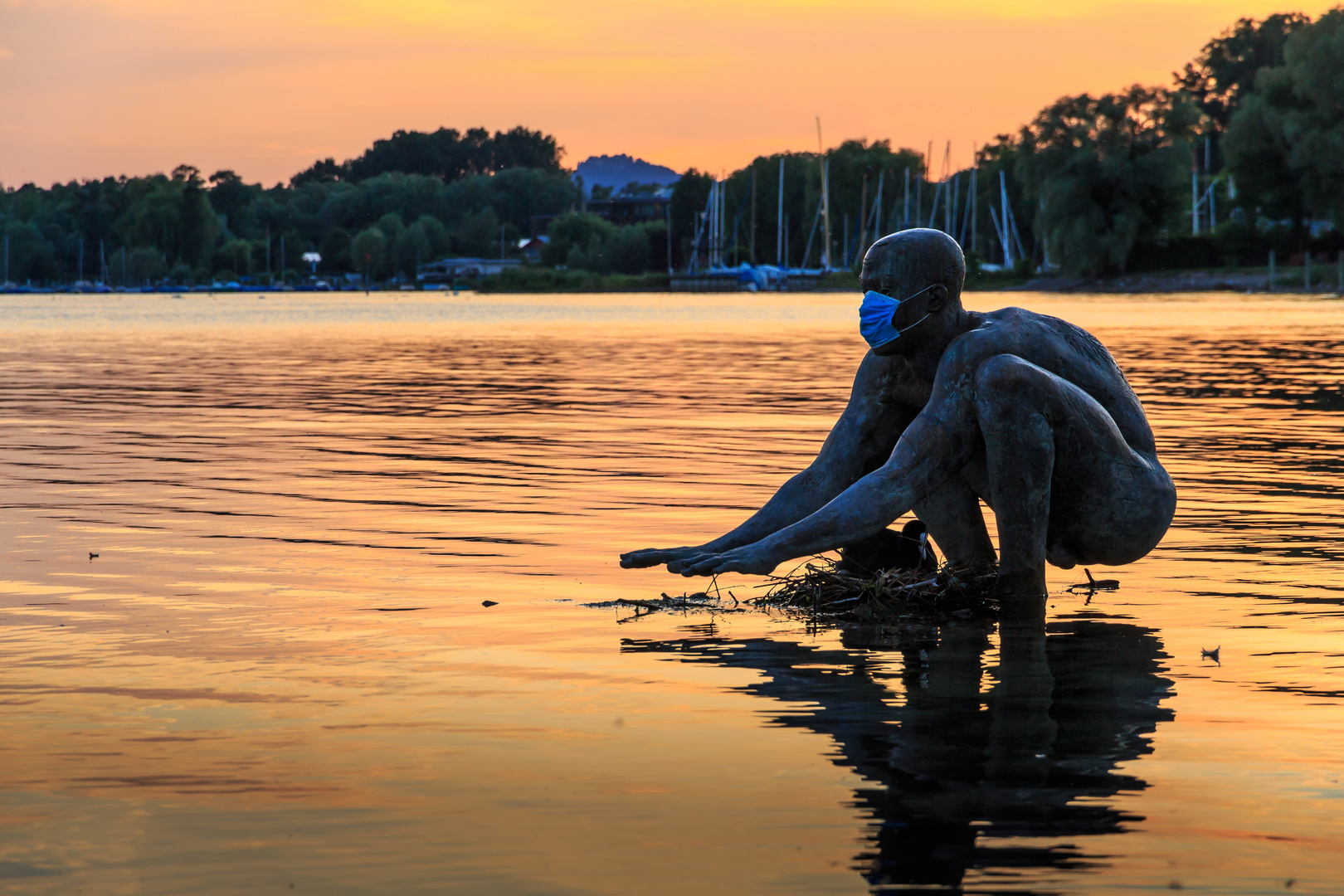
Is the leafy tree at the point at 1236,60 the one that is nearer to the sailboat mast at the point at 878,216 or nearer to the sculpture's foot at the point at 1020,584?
the sailboat mast at the point at 878,216

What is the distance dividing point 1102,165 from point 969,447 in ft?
333

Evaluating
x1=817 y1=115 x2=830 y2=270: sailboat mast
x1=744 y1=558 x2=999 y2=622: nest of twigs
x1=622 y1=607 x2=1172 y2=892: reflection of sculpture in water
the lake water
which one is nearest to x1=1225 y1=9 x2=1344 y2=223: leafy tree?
x1=817 y1=115 x2=830 y2=270: sailboat mast

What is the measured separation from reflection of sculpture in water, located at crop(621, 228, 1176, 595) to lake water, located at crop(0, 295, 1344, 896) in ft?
1.34

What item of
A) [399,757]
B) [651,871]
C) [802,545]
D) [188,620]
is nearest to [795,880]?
[651,871]

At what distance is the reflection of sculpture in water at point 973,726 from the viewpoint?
4.00m

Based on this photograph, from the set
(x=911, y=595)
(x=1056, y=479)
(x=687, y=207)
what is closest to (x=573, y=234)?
(x=687, y=207)

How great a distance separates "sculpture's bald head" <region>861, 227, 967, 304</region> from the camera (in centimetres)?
657

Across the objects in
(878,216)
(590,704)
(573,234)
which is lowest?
(590,704)

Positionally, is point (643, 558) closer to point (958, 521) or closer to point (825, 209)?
point (958, 521)

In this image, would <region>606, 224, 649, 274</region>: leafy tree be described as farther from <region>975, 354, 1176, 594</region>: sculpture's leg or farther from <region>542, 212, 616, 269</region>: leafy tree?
<region>975, 354, 1176, 594</region>: sculpture's leg

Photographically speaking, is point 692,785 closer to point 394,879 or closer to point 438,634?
point 394,879

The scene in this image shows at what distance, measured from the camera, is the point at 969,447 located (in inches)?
253

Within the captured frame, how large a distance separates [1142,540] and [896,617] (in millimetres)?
1087

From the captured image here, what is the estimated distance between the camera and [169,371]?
1175 inches
